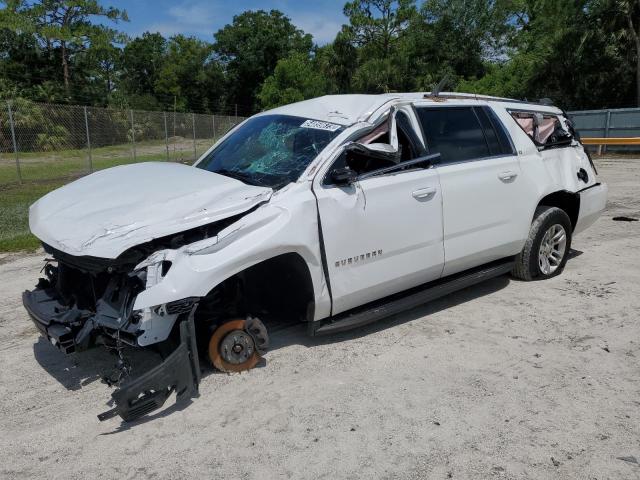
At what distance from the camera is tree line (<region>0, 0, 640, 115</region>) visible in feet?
97.0

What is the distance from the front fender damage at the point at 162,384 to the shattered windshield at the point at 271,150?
124 centimetres

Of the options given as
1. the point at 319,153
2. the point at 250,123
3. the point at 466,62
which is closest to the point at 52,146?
the point at 250,123

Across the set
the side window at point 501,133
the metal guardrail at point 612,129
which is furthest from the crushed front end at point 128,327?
the metal guardrail at point 612,129

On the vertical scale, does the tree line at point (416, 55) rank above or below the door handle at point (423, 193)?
above

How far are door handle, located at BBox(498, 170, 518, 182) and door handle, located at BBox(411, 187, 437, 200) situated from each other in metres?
0.90

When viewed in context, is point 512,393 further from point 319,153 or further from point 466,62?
point 466,62

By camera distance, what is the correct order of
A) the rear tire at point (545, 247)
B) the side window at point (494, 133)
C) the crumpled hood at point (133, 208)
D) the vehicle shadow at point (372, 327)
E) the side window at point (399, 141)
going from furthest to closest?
the rear tire at point (545, 247) < the side window at point (494, 133) < the vehicle shadow at point (372, 327) < the side window at point (399, 141) < the crumpled hood at point (133, 208)

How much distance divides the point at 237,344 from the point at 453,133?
2567mm

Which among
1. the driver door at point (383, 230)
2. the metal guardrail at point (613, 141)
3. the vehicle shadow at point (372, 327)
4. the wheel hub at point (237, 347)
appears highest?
the metal guardrail at point (613, 141)

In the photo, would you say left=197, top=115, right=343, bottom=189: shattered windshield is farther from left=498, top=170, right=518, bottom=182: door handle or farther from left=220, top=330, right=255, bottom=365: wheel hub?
left=498, top=170, right=518, bottom=182: door handle

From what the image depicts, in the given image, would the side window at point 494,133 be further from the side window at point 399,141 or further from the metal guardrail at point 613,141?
the metal guardrail at point 613,141

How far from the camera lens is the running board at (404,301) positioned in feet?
13.6

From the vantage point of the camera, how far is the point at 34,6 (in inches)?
1474

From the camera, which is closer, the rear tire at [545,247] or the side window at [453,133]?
the side window at [453,133]
